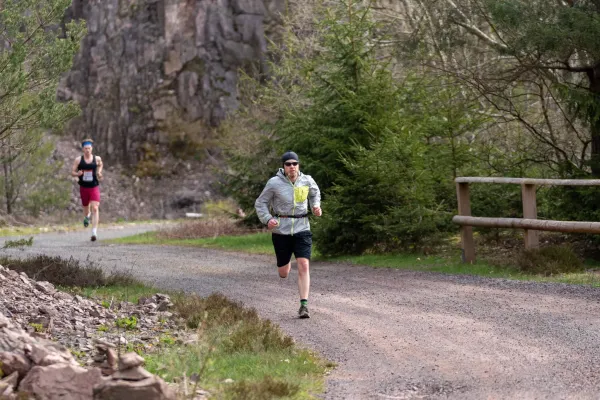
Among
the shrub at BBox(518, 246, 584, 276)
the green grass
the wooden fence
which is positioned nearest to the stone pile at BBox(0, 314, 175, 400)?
the green grass

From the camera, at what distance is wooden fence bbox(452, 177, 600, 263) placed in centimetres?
1428

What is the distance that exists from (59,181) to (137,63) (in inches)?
746

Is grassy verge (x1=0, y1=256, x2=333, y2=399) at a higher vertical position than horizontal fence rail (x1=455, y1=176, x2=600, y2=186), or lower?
lower

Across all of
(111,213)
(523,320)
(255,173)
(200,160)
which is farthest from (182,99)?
(523,320)

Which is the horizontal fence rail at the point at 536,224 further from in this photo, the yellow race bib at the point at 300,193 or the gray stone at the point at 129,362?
the gray stone at the point at 129,362

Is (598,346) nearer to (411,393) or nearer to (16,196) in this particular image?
(411,393)

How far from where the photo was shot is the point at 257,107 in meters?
32.8

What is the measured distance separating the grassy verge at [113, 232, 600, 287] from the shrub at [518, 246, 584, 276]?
16 cm

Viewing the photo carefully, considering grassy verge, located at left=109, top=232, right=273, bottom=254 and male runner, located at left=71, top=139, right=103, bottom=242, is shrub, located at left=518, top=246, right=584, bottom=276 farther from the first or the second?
male runner, located at left=71, top=139, right=103, bottom=242

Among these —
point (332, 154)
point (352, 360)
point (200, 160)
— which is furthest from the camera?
point (200, 160)

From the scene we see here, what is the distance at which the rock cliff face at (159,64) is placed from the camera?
193 ft

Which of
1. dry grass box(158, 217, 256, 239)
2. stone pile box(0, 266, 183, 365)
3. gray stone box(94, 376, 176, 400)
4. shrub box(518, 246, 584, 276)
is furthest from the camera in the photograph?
dry grass box(158, 217, 256, 239)

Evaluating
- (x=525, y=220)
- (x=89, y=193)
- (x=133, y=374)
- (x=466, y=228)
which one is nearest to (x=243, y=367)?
(x=133, y=374)

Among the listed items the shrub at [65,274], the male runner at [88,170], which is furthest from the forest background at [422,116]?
the male runner at [88,170]
